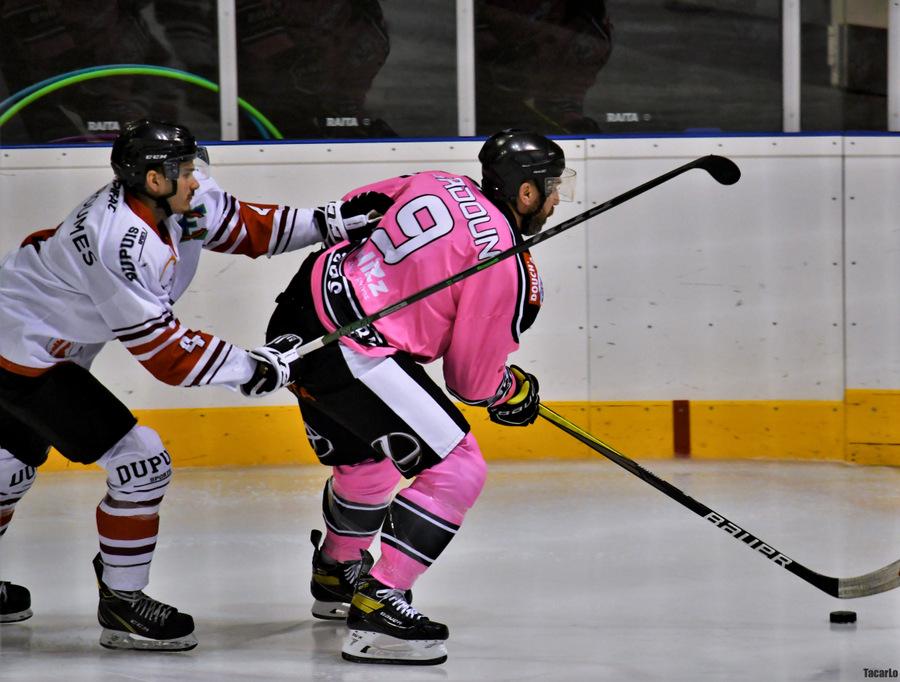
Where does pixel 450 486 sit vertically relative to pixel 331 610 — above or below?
above

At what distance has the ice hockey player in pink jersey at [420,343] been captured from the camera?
294cm

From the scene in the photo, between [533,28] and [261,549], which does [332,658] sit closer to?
[261,549]

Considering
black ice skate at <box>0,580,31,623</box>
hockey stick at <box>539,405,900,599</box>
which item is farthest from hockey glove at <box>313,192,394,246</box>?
black ice skate at <box>0,580,31,623</box>

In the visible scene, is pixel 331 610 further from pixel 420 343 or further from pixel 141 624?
pixel 420 343

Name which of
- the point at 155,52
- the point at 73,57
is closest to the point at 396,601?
the point at 155,52

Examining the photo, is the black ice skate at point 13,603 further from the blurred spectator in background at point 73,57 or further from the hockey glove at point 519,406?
the blurred spectator in background at point 73,57

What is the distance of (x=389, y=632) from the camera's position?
9.62ft

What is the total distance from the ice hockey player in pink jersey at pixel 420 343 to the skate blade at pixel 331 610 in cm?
27

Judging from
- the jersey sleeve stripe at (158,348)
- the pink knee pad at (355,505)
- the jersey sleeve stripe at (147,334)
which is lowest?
the pink knee pad at (355,505)

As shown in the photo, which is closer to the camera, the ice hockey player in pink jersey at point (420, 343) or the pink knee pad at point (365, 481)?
the ice hockey player in pink jersey at point (420, 343)

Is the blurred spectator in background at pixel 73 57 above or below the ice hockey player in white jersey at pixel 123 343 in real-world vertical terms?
above

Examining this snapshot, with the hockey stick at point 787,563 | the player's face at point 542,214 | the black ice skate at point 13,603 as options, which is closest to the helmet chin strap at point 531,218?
the player's face at point 542,214

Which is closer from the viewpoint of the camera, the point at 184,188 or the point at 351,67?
the point at 184,188

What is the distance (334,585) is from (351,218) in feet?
2.96
